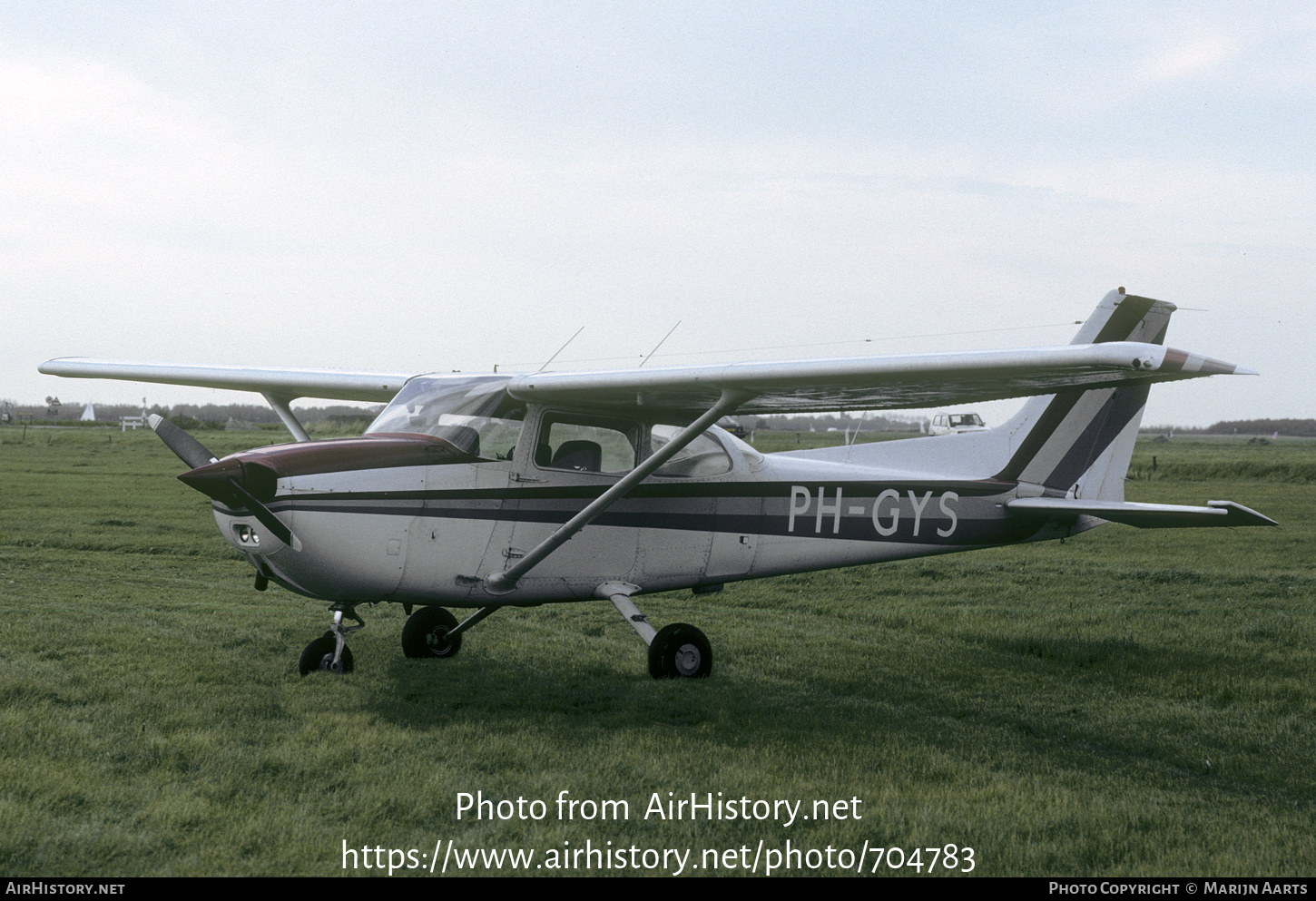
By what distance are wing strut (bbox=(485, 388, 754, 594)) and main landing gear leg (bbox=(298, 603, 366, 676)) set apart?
45.1 inches

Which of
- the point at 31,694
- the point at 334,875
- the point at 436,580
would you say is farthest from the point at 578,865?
the point at 31,694

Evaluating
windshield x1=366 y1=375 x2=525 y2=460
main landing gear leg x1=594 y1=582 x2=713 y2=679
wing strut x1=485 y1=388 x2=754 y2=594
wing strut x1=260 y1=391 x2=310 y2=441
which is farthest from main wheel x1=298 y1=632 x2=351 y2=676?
wing strut x1=260 y1=391 x2=310 y2=441

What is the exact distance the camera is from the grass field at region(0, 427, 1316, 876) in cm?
442

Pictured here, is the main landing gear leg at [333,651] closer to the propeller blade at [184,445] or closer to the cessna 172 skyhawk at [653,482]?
→ the cessna 172 skyhawk at [653,482]

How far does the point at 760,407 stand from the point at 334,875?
5.07 m

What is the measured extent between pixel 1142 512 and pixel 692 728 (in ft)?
16.2

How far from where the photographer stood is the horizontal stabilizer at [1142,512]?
8.00m

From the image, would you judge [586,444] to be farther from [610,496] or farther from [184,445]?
[184,445]

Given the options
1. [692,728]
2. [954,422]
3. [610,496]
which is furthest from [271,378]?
[954,422]

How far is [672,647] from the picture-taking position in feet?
24.9

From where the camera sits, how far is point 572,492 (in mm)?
7629

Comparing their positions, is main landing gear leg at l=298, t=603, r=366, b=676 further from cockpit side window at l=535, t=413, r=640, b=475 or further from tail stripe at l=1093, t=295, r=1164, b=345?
tail stripe at l=1093, t=295, r=1164, b=345

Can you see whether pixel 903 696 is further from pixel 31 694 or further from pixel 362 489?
pixel 31 694

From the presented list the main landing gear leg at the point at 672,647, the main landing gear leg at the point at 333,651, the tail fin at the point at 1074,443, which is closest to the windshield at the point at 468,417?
the main landing gear leg at the point at 333,651
